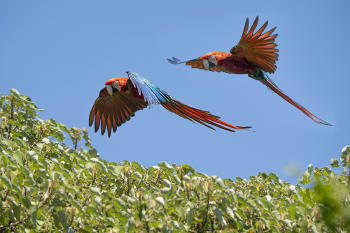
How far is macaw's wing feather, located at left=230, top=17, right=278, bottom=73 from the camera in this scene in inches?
173

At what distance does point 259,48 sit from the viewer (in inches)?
178

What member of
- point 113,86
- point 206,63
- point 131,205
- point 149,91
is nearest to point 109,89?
point 113,86

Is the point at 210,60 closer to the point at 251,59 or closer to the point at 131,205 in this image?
the point at 251,59

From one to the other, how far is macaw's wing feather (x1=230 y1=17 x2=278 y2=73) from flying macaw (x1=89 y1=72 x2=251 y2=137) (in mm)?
1020

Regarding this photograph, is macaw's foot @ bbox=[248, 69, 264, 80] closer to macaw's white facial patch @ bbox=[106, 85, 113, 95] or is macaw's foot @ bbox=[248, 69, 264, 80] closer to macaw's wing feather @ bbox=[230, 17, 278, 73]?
macaw's wing feather @ bbox=[230, 17, 278, 73]

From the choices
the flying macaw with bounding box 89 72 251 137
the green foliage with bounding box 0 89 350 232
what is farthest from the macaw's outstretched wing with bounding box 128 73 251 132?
the green foliage with bounding box 0 89 350 232

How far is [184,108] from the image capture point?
13.5 feet

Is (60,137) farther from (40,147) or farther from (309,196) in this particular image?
(309,196)

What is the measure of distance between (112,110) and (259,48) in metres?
1.84

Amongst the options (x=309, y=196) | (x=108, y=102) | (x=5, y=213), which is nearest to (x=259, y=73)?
(x=108, y=102)

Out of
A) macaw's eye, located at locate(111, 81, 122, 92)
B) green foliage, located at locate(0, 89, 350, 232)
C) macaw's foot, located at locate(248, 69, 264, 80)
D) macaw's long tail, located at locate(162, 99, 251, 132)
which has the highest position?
macaw's eye, located at locate(111, 81, 122, 92)

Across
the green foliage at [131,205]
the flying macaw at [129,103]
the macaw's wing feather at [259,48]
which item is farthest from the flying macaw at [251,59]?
the green foliage at [131,205]

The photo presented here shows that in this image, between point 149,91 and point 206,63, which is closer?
point 149,91

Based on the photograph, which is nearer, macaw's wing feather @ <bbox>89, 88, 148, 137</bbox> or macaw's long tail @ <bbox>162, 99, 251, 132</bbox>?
macaw's long tail @ <bbox>162, 99, 251, 132</bbox>
